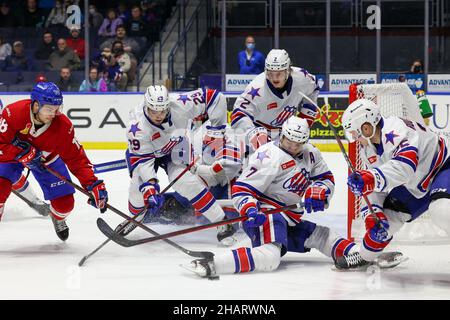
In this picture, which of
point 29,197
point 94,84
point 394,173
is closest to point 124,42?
point 94,84

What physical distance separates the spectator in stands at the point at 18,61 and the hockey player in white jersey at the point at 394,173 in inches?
295

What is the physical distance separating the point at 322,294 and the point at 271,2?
799cm

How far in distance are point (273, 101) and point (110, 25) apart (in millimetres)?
5963

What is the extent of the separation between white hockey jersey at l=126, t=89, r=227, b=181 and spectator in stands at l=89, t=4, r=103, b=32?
19.5 feet

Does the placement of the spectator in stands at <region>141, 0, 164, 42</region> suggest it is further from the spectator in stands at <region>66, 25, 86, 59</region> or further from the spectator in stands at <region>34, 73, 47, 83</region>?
the spectator in stands at <region>34, 73, 47, 83</region>

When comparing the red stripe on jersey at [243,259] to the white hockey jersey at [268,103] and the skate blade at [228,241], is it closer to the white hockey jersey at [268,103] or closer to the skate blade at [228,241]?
the skate blade at [228,241]

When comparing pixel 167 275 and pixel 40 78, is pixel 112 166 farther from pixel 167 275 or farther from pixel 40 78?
pixel 40 78

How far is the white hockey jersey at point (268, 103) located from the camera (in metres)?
6.68

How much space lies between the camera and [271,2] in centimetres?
1212

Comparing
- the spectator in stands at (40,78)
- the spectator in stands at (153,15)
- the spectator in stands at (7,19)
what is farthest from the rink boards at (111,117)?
the spectator in stands at (7,19)

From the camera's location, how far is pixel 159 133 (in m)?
6.09

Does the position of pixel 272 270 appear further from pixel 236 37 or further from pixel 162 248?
pixel 236 37

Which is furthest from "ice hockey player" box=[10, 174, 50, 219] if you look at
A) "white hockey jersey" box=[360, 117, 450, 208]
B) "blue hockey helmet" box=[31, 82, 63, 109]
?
"white hockey jersey" box=[360, 117, 450, 208]

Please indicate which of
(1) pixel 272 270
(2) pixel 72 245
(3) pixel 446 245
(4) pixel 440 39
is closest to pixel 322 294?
(1) pixel 272 270
